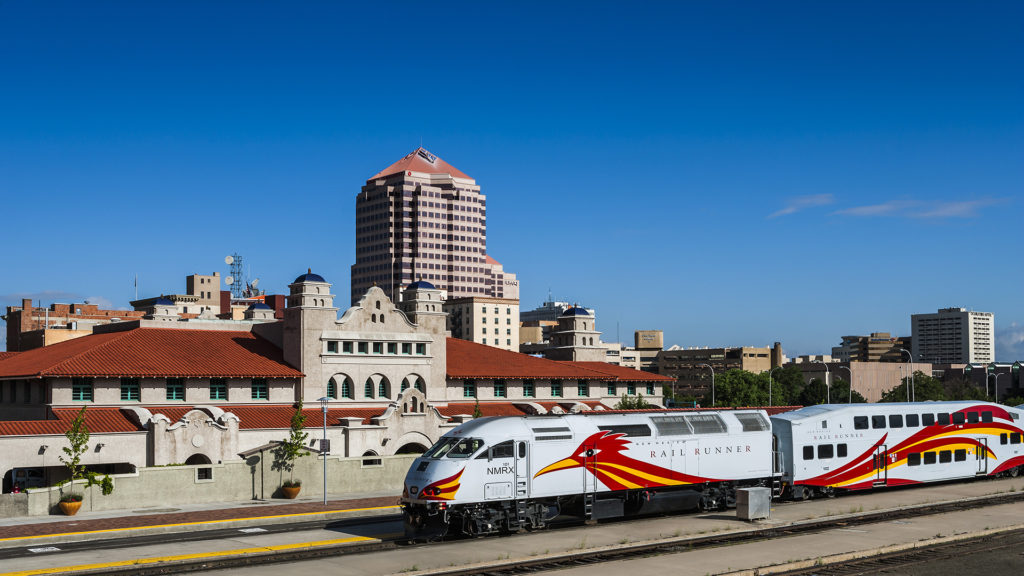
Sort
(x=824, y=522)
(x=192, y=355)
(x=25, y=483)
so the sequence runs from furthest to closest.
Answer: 1. (x=192, y=355)
2. (x=25, y=483)
3. (x=824, y=522)

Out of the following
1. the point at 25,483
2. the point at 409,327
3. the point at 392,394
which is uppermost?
the point at 409,327

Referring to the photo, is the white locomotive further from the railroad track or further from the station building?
the station building

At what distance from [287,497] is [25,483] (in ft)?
53.0

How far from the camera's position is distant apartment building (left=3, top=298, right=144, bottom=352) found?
8026cm

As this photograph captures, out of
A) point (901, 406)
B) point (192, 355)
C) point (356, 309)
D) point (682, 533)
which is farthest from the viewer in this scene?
point (356, 309)

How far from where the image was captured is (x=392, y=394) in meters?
66.0

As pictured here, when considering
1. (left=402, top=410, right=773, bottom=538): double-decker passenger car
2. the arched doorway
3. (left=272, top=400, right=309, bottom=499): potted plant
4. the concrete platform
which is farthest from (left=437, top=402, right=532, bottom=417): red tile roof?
the concrete platform

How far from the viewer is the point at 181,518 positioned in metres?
40.2

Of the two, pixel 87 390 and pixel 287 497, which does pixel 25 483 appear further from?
pixel 287 497

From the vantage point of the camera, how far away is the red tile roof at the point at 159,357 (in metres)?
55.4

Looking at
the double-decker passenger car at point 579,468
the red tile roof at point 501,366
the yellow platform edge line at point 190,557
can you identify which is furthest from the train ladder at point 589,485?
the red tile roof at point 501,366

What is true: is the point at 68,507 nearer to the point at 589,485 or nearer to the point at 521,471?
the point at 521,471

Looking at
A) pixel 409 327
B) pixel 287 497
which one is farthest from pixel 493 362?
pixel 287 497

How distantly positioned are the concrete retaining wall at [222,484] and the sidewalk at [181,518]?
0.67m
